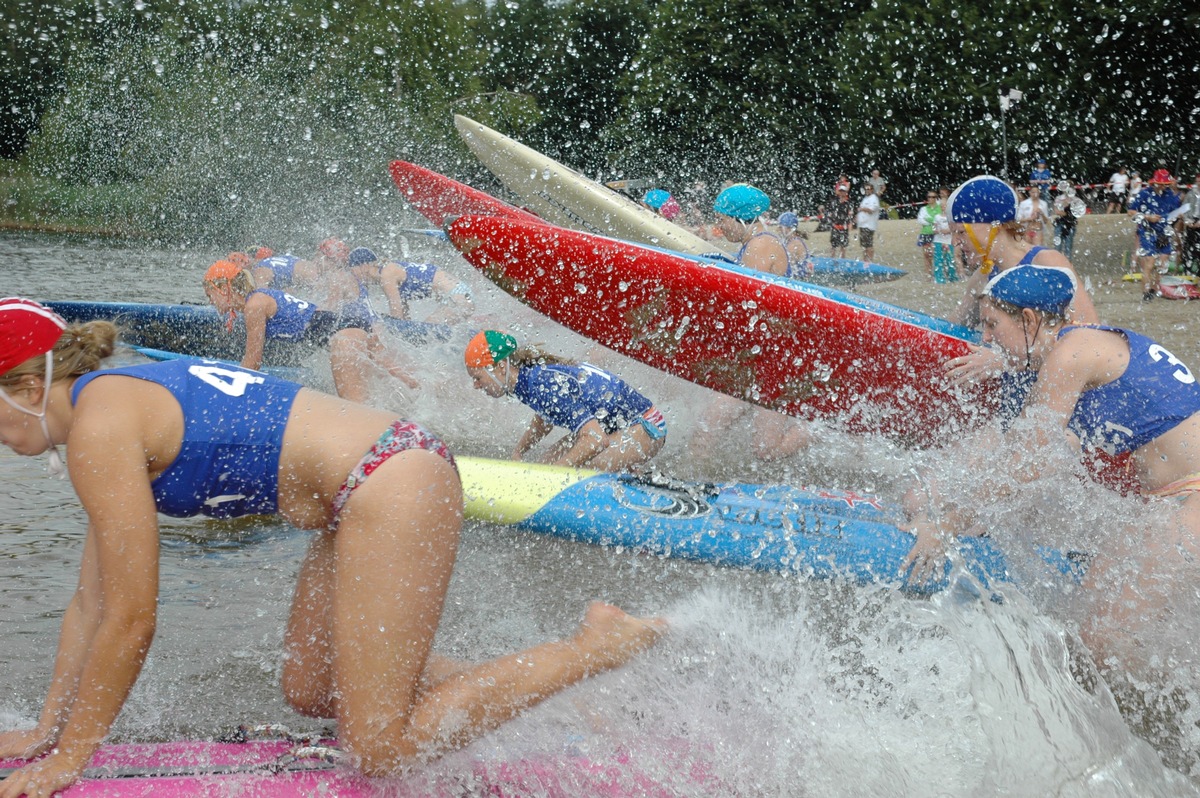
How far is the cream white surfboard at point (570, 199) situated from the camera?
29.6 ft

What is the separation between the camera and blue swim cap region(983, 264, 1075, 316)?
12.4 feet

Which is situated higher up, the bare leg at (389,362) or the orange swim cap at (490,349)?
the orange swim cap at (490,349)

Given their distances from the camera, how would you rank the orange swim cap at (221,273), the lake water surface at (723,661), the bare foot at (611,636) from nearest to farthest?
the bare foot at (611,636) → the lake water surface at (723,661) → the orange swim cap at (221,273)

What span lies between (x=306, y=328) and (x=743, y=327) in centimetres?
386

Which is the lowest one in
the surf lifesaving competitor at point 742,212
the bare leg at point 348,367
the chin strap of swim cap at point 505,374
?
the bare leg at point 348,367

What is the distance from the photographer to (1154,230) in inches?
477

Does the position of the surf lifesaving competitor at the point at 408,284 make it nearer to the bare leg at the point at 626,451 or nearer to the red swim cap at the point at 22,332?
the bare leg at the point at 626,451

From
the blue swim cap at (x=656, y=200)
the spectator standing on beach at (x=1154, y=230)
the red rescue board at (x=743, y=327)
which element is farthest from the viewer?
the spectator standing on beach at (x=1154, y=230)

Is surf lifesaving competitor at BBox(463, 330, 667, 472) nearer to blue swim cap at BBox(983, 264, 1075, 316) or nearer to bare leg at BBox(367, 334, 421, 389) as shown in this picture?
bare leg at BBox(367, 334, 421, 389)

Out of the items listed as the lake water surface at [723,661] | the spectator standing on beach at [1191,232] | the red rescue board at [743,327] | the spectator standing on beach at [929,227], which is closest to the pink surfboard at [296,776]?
the lake water surface at [723,661]

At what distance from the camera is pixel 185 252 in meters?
24.3

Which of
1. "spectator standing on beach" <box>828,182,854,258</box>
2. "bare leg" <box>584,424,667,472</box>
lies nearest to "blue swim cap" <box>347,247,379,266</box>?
"bare leg" <box>584,424,667,472</box>

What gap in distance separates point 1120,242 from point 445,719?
15.6 meters

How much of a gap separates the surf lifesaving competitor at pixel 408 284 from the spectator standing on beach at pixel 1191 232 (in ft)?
27.0
